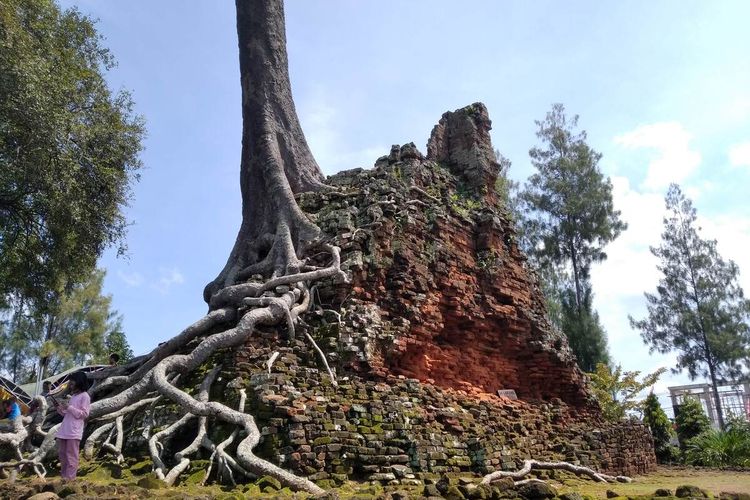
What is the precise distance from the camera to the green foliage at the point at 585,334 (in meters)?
25.5

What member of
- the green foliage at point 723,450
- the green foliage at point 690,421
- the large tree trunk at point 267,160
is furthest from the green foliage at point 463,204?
the green foliage at point 690,421

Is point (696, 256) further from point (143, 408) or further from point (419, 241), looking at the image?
point (143, 408)

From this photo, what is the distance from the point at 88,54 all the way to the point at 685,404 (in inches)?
835

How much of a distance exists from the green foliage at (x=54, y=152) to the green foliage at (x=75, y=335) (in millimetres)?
14736

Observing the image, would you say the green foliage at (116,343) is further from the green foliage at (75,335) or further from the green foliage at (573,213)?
the green foliage at (573,213)

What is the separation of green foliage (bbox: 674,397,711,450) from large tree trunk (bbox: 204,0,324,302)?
15954 millimetres

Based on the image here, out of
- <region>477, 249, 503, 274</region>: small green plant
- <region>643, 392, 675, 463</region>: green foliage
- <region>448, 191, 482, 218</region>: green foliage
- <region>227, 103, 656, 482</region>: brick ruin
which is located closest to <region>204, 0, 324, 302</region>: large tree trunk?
<region>227, 103, 656, 482</region>: brick ruin

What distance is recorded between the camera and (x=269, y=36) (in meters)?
13.8

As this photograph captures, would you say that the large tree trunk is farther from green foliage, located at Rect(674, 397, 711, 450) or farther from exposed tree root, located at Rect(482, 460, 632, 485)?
green foliage, located at Rect(674, 397, 711, 450)

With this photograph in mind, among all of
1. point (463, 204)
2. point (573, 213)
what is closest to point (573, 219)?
point (573, 213)

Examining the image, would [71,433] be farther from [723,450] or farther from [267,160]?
[723,450]

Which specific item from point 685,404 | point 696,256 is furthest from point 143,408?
point 696,256

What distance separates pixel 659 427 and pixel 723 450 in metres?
3.57

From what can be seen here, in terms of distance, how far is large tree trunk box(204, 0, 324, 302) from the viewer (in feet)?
35.4
